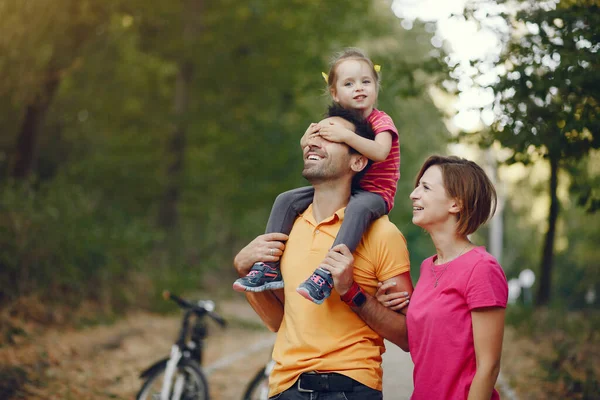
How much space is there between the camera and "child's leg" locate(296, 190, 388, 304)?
341 centimetres

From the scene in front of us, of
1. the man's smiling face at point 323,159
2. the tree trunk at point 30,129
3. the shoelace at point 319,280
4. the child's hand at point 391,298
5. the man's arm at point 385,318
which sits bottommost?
the man's arm at point 385,318

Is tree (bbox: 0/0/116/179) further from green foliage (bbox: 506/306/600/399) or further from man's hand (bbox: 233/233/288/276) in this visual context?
man's hand (bbox: 233/233/288/276)

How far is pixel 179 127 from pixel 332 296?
16.8m

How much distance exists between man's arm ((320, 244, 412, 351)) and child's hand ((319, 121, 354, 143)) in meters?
0.57

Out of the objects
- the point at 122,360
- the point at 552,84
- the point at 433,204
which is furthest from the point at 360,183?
the point at 122,360

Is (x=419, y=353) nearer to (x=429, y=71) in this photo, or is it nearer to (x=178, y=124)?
(x=429, y=71)

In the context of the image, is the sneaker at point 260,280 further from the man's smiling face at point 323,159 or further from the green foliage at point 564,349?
the green foliage at point 564,349

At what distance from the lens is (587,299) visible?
3466cm

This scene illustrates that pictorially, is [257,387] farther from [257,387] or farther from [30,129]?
[30,129]

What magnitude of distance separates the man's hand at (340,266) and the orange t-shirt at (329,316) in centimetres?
21

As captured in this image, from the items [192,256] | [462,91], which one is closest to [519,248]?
[192,256]

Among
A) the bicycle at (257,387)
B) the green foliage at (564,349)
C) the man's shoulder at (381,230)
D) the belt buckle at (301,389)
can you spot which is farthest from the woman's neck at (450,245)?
the green foliage at (564,349)

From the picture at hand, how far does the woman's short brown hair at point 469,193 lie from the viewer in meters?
3.49

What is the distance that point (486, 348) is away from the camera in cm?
318
